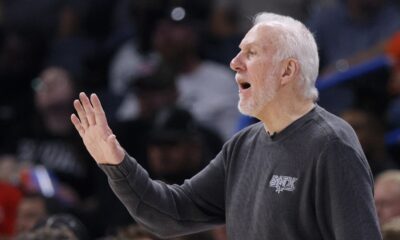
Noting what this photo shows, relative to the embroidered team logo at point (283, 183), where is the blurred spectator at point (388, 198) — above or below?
below

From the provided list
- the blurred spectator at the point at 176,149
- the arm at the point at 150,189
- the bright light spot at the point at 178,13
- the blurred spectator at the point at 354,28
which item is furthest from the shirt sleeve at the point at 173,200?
the bright light spot at the point at 178,13

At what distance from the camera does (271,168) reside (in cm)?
300

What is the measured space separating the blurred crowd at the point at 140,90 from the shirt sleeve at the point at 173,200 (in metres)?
1.00

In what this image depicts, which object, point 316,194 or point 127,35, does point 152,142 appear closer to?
point 127,35

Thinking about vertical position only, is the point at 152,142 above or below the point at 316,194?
below

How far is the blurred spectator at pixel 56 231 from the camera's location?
4.18 meters

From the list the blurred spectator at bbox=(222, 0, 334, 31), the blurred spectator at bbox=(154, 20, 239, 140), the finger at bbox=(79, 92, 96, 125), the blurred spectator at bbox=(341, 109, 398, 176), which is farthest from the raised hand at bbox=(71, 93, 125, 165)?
the blurred spectator at bbox=(222, 0, 334, 31)

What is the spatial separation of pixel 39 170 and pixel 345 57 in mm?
2040

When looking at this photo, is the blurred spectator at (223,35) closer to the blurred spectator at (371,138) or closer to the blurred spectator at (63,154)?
the blurred spectator at (63,154)

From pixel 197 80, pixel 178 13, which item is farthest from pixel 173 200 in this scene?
pixel 178 13

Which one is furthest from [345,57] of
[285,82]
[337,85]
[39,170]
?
[285,82]

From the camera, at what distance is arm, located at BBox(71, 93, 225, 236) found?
9.98 ft

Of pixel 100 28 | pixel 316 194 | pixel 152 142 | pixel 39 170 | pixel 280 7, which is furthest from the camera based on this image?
pixel 100 28

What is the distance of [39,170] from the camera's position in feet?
21.2
